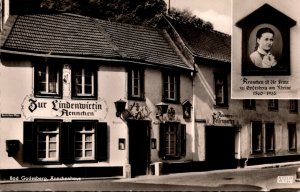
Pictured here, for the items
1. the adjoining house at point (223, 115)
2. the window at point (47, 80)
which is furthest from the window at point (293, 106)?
the window at point (47, 80)

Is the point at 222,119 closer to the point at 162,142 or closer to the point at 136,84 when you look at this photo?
the point at 162,142

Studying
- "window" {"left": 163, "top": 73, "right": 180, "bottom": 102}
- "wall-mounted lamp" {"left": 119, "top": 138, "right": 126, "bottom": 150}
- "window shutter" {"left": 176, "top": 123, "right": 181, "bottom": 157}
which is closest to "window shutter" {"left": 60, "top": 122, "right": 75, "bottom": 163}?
"wall-mounted lamp" {"left": 119, "top": 138, "right": 126, "bottom": 150}

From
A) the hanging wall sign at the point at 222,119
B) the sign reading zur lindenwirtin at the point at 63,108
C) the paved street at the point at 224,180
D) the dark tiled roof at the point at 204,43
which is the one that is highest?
the dark tiled roof at the point at 204,43

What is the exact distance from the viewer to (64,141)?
20.7m

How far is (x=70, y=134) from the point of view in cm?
2086

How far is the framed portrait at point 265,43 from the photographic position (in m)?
14.9

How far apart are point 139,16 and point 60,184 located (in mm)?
18275

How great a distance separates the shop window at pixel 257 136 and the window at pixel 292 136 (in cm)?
336

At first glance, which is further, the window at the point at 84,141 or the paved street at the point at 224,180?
the window at the point at 84,141

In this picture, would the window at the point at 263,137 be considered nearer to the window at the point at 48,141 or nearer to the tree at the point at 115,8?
the tree at the point at 115,8

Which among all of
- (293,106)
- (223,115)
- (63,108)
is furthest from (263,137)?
(63,108)

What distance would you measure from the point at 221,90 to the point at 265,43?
11756 millimetres

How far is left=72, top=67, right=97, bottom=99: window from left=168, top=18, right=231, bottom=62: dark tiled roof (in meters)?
6.05

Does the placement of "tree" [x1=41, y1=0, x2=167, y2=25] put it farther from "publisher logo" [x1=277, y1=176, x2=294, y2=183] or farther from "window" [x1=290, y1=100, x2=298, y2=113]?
"publisher logo" [x1=277, y1=176, x2=294, y2=183]
